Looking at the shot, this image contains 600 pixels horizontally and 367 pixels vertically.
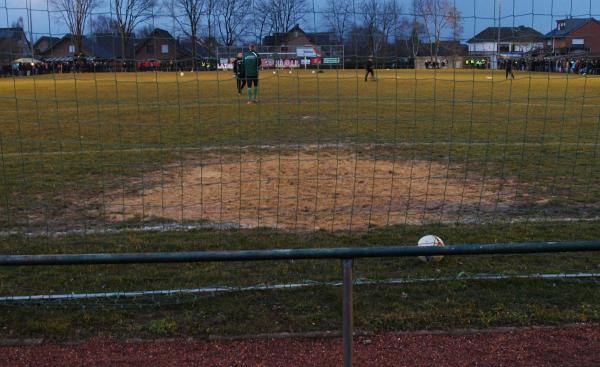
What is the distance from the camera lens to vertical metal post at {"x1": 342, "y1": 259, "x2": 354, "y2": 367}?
287 centimetres

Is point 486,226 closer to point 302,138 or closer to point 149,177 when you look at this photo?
point 149,177

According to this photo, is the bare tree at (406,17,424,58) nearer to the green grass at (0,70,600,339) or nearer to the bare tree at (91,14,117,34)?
the green grass at (0,70,600,339)

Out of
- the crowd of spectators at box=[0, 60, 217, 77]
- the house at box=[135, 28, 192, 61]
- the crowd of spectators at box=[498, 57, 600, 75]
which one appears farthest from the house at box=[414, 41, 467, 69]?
the house at box=[135, 28, 192, 61]

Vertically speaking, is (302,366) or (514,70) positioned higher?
(514,70)

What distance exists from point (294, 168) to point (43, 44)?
175 inches

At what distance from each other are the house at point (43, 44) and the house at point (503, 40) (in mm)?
4260

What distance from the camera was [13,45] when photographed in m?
6.38

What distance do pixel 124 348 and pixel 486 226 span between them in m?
4.10

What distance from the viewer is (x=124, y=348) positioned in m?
4.04

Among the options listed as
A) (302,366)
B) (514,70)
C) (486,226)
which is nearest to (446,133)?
(514,70)

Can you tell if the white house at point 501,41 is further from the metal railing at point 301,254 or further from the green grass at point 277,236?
the metal railing at point 301,254

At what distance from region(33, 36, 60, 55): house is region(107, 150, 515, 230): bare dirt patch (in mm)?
1971

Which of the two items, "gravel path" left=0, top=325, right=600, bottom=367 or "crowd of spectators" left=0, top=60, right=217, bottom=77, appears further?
"crowd of spectators" left=0, top=60, right=217, bottom=77

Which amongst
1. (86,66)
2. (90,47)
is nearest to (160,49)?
(90,47)
